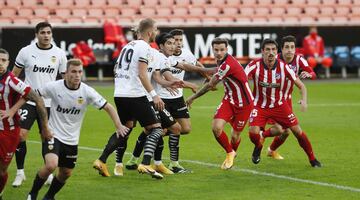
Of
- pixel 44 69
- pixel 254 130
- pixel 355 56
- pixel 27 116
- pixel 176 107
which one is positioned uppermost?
pixel 44 69

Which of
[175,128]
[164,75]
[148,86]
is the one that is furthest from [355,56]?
[148,86]

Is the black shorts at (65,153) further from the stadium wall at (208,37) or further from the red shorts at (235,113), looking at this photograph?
the stadium wall at (208,37)

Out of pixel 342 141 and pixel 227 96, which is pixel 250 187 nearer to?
pixel 227 96

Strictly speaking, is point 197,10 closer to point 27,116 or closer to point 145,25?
point 145,25

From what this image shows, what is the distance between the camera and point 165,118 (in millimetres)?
12891

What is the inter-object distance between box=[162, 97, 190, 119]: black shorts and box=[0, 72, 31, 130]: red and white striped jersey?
3627mm

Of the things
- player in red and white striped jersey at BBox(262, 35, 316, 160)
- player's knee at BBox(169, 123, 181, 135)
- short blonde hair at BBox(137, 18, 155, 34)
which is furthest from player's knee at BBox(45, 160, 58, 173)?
player in red and white striped jersey at BBox(262, 35, 316, 160)

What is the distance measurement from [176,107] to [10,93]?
3.85 m

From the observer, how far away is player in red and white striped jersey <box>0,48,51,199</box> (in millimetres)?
10008

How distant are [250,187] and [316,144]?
4930 millimetres

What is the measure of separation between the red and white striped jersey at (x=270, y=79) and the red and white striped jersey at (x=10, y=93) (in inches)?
181

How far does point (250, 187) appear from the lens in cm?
1155

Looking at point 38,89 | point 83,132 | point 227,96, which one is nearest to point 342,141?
point 227,96

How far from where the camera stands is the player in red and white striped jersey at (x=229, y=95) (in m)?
13.2
